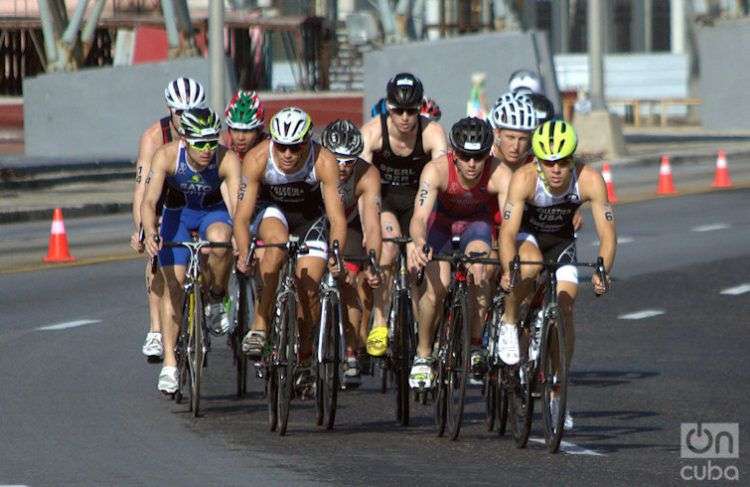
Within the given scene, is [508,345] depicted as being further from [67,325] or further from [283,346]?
[67,325]

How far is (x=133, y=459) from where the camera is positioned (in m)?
10.3

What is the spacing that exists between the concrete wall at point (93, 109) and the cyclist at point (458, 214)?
87.4 feet

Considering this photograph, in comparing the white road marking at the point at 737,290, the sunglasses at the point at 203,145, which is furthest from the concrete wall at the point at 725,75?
the sunglasses at the point at 203,145

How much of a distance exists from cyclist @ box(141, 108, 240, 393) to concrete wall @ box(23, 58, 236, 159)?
25.8 meters

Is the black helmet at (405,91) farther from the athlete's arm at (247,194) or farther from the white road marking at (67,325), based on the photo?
the white road marking at (67,325)

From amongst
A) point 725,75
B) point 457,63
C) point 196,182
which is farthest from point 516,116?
point 725,75

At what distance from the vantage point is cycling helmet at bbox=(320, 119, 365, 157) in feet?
40.4

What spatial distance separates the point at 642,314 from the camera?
57.0 feet

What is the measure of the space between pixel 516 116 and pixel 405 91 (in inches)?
33.4

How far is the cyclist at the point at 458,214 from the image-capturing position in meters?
11.6

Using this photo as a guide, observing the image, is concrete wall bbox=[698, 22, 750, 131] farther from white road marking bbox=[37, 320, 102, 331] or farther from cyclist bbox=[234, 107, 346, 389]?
cyclist bbox=[234, 107, 346, 389]

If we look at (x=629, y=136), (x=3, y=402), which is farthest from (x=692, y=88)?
(x=3, y=402)

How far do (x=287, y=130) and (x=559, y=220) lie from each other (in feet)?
5.35

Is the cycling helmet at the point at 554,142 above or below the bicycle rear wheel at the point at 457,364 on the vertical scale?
above
